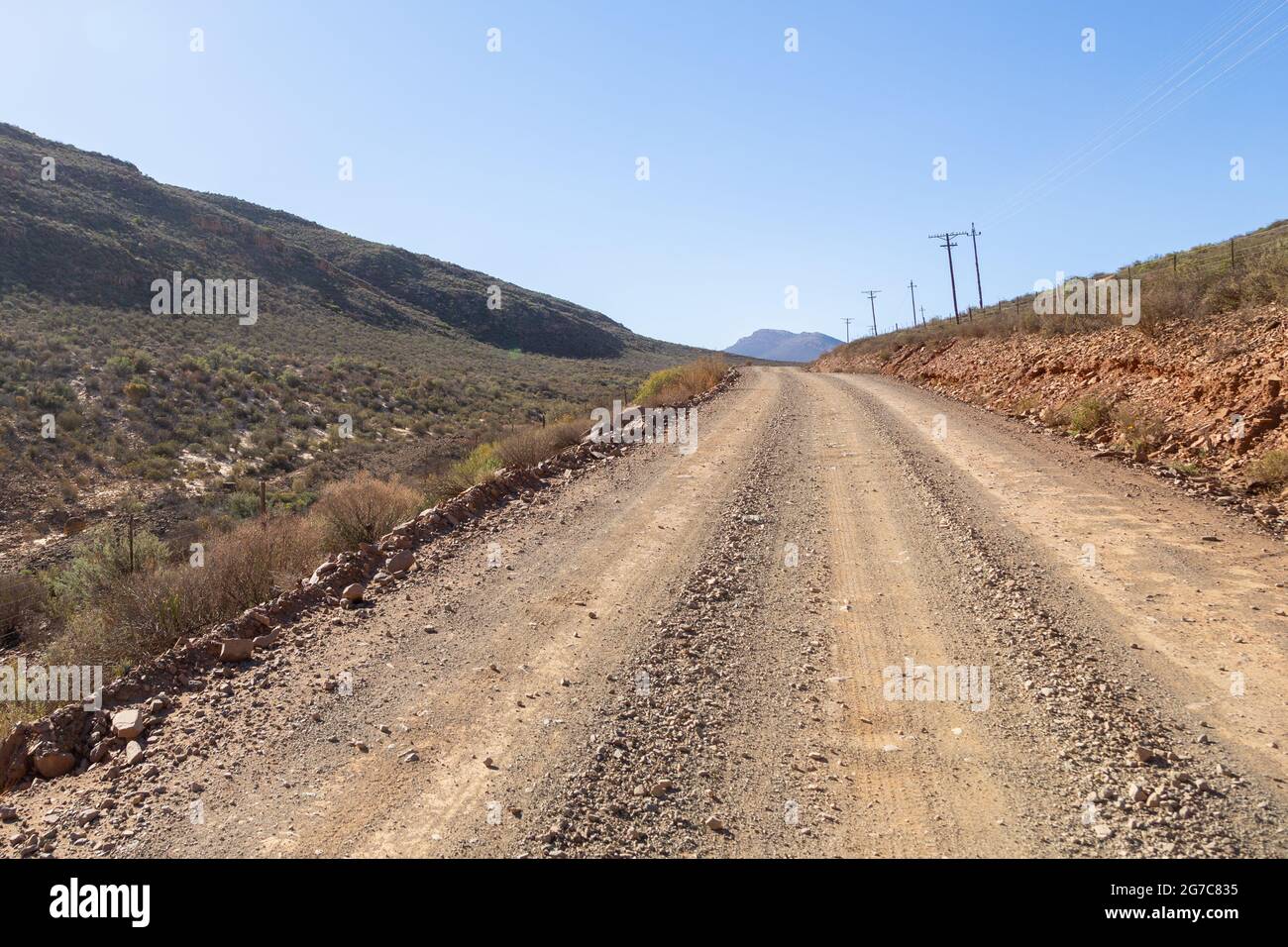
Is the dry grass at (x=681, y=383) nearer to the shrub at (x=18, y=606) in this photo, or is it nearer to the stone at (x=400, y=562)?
the stone at (x=400, y=562)

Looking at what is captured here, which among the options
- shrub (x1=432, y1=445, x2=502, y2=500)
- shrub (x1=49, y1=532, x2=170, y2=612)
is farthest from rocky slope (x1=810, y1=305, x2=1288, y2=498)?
shrub (x1=49, y1=532, x2=170, y2=612)

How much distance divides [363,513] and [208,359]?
26305 millimetres

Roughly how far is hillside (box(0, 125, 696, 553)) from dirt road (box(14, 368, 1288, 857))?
14.4m

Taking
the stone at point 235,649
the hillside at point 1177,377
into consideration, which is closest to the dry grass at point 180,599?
the stone at point 235,649

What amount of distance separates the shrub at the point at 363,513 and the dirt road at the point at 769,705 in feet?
4.04

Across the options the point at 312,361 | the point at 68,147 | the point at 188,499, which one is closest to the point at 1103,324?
the point at 188,499

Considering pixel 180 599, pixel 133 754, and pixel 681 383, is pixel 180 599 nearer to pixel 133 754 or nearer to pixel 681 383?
pixel 133 754

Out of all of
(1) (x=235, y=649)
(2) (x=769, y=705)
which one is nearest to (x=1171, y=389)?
(2) (x=769, y=705)

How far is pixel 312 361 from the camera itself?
36969 millimetres

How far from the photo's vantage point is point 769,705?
477 cm

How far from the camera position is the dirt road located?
356 centimetres

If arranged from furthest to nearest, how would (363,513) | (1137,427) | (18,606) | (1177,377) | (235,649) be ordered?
(1177,377) < (1137,427) < (18,606) < (363,513) < (235,649)

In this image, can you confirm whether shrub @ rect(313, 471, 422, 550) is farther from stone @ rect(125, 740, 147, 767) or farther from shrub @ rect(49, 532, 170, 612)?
stone @ rect(125, 740, 147, 767)

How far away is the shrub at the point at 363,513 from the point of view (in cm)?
919
